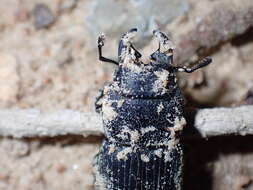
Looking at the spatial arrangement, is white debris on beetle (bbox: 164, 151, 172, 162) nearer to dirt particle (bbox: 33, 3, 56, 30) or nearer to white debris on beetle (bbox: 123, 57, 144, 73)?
white debris on beetle (bbox: 123, 57, 144, 73)

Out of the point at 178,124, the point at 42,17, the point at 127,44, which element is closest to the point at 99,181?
the point at 178,124

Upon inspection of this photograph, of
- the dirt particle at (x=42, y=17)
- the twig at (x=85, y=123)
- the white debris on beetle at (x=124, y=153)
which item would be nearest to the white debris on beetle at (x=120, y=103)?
the white debris on beetle at (x=124, y=153)

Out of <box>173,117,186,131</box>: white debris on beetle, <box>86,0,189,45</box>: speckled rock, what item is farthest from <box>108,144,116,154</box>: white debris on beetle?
<box>86,0,189,45</box>: speckled rock

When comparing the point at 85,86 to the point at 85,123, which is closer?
the point at 85,123

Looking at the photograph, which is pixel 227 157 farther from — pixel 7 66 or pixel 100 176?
pixel 7 66

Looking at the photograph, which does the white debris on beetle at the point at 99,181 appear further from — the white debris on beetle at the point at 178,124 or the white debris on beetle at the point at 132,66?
the white debris on beetle at the point at 132,66

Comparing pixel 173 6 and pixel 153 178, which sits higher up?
pixel 173 6

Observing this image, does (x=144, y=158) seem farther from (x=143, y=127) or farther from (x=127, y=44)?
(x=127, y=44)

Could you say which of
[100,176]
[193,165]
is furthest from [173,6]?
[100,176]
